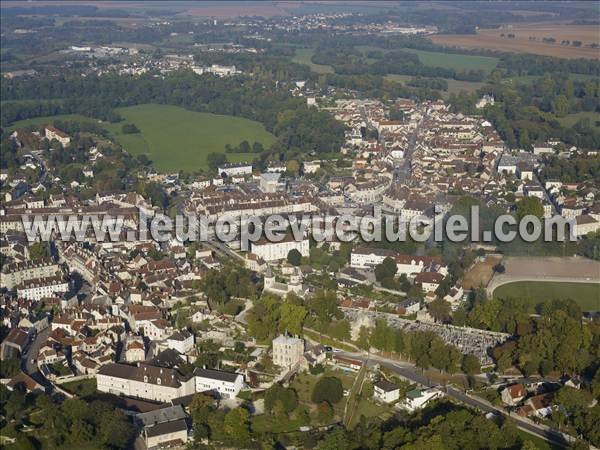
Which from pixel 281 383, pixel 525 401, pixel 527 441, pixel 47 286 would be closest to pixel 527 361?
pixel 525 401

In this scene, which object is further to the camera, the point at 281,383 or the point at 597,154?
the point at 597,154

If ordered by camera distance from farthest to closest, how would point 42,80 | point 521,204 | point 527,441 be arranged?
point 42,80
point 521,204
point 527,441

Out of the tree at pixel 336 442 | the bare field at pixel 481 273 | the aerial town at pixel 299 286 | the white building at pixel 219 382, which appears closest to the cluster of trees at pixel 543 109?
the aerial town at pixel 299 286

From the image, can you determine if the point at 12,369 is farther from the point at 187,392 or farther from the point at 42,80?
the point at 42,80

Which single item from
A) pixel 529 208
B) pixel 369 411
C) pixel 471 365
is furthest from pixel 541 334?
pixel 529 208

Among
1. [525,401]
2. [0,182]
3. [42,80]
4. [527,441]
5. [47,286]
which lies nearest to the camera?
[527,441]

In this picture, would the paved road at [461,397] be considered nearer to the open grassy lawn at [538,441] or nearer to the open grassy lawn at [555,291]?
the open grassy lawn at [538,441]
